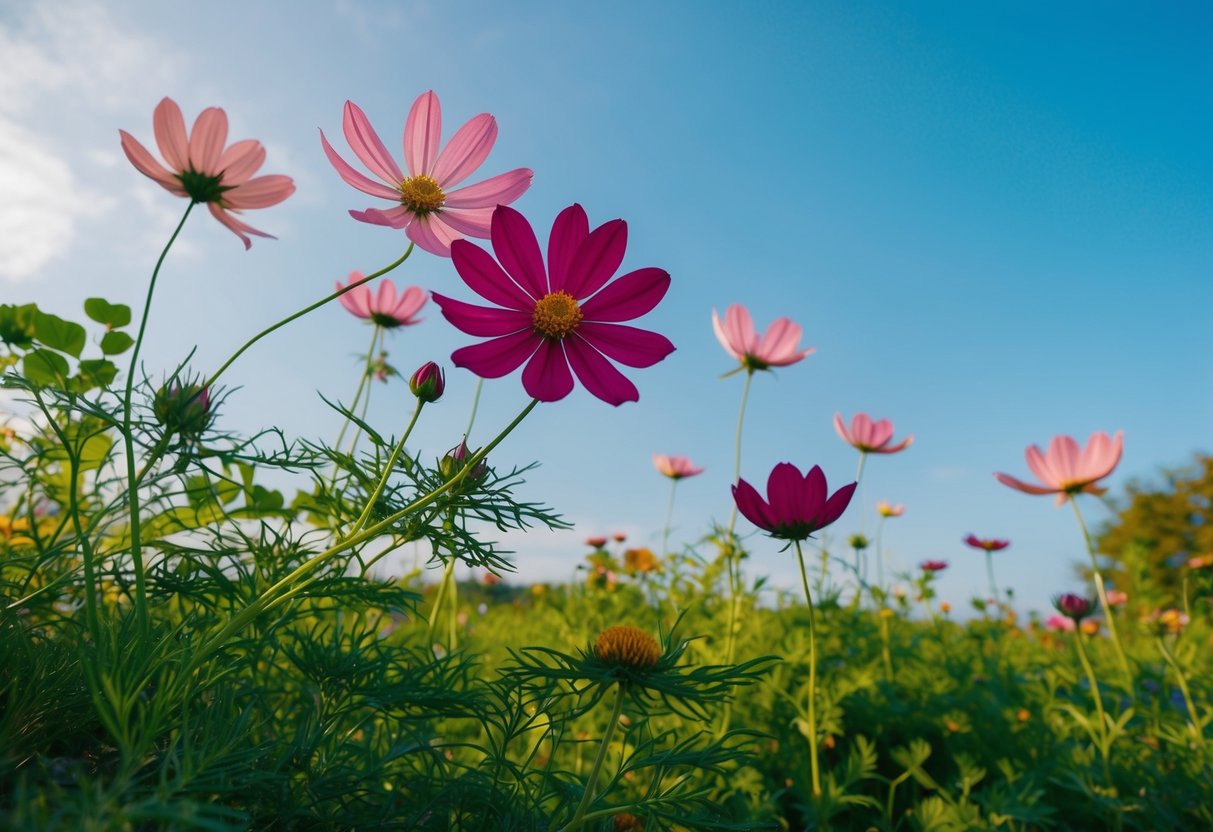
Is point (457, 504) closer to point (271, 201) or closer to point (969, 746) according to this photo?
point (271, 201)

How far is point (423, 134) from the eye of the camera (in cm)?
91

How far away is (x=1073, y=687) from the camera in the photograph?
2.30 m

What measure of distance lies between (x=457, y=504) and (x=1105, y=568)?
1741cm

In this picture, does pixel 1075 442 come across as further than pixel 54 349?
Yes

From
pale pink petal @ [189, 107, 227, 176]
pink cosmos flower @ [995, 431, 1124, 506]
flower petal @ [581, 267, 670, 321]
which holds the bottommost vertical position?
flower petal @ [581, 267, 670, 321]

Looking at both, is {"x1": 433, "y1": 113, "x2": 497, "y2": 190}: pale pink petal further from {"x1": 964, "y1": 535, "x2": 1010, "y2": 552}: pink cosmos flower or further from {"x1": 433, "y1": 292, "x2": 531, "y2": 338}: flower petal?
{"x1": 964, "y1": 535, "x2": 1010, "y2": 552}: pink cosmos flower

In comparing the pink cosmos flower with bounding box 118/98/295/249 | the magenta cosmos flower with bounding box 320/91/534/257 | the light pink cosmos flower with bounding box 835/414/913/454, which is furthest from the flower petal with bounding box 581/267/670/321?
the light pink cosmos flower with bounding box 835/414/913/454

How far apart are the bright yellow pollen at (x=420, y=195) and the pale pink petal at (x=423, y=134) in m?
0.04

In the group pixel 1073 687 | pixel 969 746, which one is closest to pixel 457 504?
pixel 969 746

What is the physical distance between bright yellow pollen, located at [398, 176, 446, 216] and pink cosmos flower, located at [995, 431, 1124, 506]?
155 cm

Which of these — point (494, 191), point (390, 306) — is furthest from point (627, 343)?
point (390, 306)

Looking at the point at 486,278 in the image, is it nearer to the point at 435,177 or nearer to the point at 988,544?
the point at 435,177

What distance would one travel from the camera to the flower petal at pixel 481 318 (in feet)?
2.29

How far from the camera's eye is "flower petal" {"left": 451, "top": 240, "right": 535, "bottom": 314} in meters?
0.73
